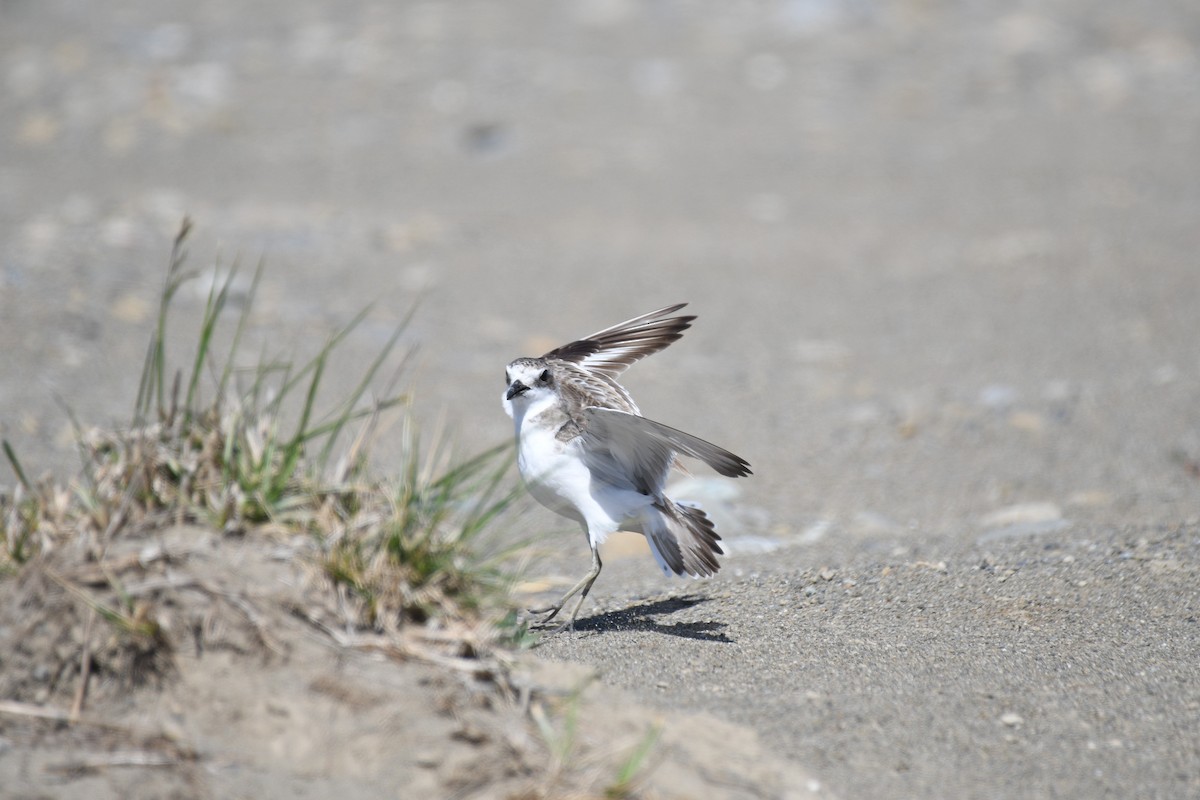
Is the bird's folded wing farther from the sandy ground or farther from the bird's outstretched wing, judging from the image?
the bird's outstretched wing

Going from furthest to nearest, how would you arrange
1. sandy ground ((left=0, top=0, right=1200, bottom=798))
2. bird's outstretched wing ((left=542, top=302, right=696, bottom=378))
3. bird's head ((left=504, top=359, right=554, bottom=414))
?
bird's outstretched wing ((left=542, top=302, right=696, bottom=378)) < bird's head ((left=504, top=359, right=554, bottom=414)) < sandy ground ((left=0, top=0, right=1200, bottom=798))

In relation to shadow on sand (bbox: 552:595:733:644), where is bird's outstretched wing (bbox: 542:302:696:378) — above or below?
above

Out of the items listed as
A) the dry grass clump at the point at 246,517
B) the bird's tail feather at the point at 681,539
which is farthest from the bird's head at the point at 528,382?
the dry grass clump at the point at 246,517

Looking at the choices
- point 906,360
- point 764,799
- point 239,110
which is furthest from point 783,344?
point 239,110

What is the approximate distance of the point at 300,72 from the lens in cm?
1280

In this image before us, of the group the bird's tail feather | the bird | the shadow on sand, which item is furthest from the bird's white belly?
the shadow on sand

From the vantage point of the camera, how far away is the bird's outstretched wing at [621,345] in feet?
15.8

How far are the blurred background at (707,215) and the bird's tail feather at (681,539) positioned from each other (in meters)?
1.72

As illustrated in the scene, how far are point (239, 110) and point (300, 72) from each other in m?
1.19

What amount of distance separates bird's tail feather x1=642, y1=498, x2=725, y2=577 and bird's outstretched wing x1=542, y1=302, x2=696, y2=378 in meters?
0.94

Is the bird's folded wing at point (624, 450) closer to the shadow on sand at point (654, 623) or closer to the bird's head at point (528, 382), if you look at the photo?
the bird's head at point (528, 382)

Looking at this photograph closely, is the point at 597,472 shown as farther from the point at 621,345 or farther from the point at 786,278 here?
the point at 786,278

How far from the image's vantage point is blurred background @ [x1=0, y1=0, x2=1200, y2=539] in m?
6.73

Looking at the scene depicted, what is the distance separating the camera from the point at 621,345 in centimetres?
486
